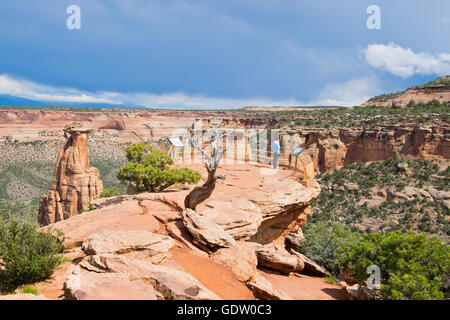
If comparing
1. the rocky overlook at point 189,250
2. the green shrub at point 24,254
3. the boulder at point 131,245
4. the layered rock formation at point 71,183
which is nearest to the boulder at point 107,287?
the rocky overlook at point 189,250

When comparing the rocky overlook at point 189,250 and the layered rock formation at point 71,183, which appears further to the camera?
the layered rock formation at point 71,183

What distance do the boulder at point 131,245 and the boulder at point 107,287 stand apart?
1.42m

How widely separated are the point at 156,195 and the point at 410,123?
159 feet

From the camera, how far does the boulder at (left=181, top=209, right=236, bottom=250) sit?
9364mm

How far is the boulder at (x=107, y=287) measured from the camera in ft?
18.2

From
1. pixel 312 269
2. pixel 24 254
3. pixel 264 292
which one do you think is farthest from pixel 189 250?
pixel 312 269

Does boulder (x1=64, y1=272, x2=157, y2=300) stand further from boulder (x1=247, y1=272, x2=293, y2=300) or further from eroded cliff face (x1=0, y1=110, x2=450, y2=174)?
eroded cliff face (x1=0, y1=110, x2=450, y2=174)

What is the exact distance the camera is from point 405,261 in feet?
27.2

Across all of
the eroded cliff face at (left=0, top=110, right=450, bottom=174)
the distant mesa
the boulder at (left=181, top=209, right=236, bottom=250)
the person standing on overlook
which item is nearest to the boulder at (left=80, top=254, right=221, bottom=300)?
the boulder at (left=181, top=209, right=236, bottom=250)

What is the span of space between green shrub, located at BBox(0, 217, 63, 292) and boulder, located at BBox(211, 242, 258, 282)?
176 inches

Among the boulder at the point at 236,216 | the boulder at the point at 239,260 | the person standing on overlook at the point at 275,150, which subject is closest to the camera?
the boulder at the point at 239,260

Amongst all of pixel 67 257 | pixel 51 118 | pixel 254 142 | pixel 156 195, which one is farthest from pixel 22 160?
pixel 67 257

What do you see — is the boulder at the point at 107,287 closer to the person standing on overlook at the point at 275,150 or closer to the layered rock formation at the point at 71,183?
the person standing on overlook at the point at 275,150
